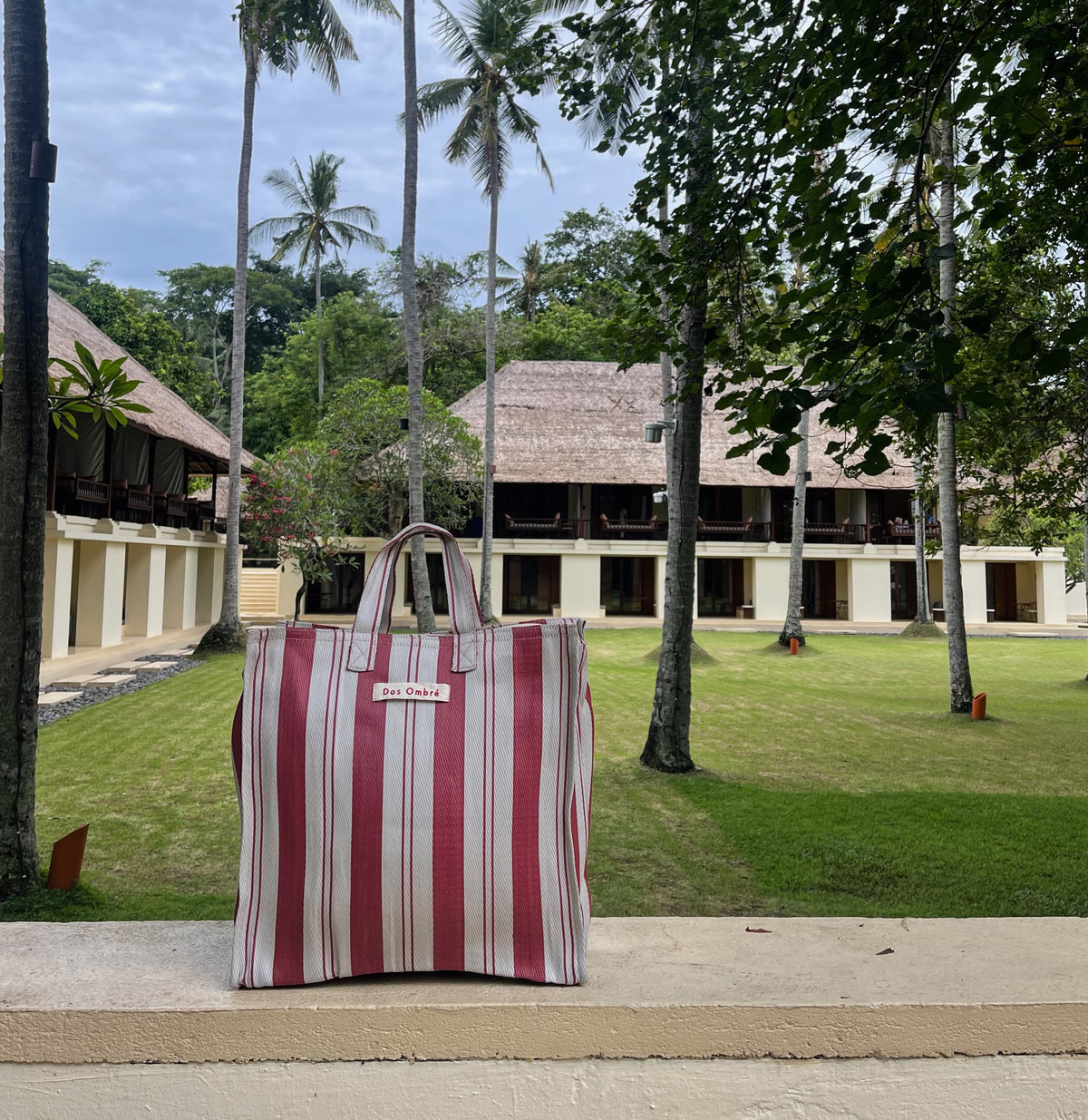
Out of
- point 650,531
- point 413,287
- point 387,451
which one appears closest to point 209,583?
point 387,451

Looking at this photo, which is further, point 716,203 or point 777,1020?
point 716,203

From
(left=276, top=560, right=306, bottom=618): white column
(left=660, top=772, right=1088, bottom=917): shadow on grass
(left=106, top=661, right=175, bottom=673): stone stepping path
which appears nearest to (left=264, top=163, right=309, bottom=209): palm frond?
(left=276, top=560, right=306, bottom=618): white column

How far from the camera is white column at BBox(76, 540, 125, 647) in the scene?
16109 millimetres

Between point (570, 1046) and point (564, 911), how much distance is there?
18cm

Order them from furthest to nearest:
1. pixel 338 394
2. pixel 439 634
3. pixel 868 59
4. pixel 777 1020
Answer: pixel 338 394, pixel 868 59, pixel 439 634, pixel 777 1020

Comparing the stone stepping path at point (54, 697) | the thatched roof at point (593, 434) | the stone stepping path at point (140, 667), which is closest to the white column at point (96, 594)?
the stone stepping path at point (140, 667)

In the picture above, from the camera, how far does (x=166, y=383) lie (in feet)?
84.1

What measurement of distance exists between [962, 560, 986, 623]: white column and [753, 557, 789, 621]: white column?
5082mm

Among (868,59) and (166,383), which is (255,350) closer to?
(166,383)

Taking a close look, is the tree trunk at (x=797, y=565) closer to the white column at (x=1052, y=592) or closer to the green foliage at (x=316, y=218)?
the white column at (x=1052, y=592)

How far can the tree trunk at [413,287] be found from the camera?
46.9 feet

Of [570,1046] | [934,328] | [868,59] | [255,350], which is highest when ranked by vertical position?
[255,350]

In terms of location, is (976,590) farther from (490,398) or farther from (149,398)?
(149,398)

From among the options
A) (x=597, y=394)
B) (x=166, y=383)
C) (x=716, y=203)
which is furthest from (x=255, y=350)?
(x=716, y=203)
